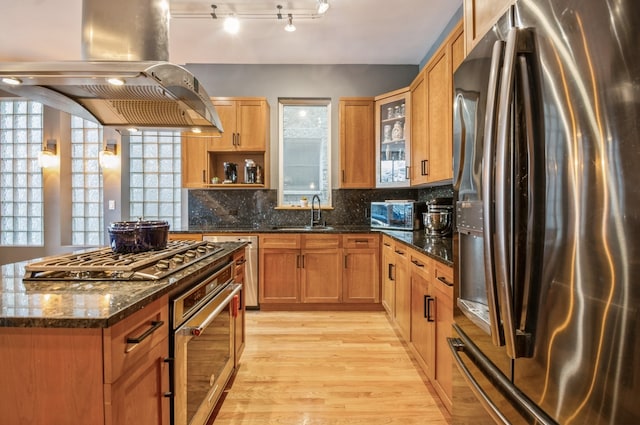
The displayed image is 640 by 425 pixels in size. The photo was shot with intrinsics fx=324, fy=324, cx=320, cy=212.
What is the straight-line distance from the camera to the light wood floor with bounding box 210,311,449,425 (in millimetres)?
1858

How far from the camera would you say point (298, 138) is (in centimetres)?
427

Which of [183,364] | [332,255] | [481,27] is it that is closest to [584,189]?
[481,27]

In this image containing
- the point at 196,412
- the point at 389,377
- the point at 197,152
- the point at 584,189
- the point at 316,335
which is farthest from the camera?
the point at 197,152

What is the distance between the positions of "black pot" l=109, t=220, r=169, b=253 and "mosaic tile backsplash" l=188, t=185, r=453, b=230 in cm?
251

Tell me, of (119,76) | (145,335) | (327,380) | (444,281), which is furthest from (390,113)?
(145,335)

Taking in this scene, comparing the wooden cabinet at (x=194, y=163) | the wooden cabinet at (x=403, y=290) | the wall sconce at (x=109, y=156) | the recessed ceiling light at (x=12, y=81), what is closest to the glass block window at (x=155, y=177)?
the wall sconce at (x=109, y=156)

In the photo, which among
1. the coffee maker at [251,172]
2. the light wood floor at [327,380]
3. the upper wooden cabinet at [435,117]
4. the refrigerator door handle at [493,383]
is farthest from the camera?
the coffee maker at [251,172]

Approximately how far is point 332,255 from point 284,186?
1.23 metres

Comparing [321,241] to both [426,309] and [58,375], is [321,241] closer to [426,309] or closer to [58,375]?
[426,309]

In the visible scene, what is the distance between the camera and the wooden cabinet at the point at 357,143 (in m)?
3.93

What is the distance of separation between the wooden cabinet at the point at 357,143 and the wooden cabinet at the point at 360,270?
76 cm

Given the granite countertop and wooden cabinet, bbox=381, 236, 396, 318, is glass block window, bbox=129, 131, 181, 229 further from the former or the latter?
the granite countertop

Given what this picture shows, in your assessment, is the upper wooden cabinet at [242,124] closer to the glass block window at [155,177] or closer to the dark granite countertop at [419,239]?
the glass block window at [155,177]

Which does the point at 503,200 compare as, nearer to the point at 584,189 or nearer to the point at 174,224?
the point at 584,189
